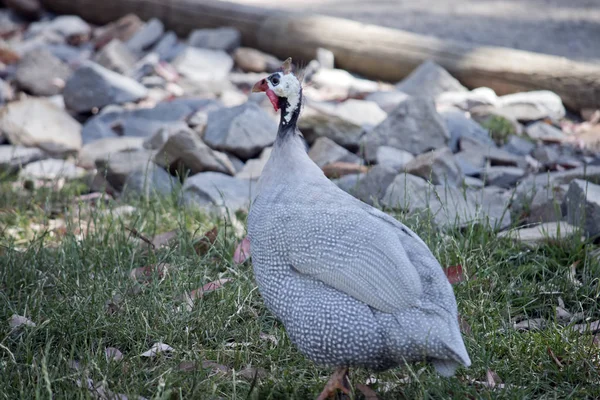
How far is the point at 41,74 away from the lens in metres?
7.75

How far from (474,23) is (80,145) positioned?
446 cm

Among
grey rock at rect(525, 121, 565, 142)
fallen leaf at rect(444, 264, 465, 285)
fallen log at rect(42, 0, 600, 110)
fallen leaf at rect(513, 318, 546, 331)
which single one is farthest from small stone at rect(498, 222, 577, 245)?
fallen log at rect(42, 0, 600, 110)

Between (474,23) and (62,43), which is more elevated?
(474,23)

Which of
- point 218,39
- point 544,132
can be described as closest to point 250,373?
point 544,132

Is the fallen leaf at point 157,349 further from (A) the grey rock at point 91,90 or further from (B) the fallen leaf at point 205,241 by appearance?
(A) the grey rock at point 91,90

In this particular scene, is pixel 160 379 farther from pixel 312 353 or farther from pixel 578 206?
pixel 578 206

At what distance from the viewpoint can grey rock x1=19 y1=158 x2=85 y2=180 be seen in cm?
549

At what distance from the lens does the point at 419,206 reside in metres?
4.21

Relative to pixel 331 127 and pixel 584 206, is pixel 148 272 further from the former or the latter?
pixel 331 127

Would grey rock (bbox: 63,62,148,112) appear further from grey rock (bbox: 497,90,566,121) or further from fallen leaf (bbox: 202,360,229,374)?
fallen leaf (bbox: 202,360,229,374)

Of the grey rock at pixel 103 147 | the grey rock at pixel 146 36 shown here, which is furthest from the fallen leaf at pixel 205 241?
the grey rock at pixel 146 36

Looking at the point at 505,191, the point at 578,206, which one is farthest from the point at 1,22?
the point at 578,206

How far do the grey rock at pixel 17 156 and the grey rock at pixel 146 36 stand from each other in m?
2.89

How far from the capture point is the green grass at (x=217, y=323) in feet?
9.27
